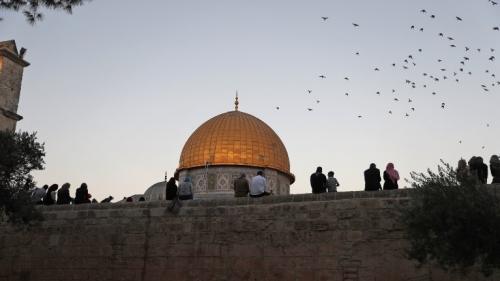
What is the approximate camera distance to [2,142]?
9719 millimetres

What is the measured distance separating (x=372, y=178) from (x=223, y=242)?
302 cm

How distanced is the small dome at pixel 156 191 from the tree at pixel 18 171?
2457 centimetres

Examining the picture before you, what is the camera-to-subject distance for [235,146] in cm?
2630

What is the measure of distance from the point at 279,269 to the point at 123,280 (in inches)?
123

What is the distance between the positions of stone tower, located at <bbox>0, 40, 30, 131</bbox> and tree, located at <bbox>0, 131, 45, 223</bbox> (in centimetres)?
1304

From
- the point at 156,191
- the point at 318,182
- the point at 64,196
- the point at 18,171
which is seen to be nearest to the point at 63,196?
the point at 64,196

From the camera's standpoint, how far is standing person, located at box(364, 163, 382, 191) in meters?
10.4

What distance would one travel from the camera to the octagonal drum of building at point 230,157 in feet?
84.7

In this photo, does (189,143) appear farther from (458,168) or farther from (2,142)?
(458,168)

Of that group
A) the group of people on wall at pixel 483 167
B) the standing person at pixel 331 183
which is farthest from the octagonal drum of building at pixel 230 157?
the group of people on wall at pixel 483 167

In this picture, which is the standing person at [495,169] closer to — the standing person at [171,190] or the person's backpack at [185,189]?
the person's backpack at [185,189]

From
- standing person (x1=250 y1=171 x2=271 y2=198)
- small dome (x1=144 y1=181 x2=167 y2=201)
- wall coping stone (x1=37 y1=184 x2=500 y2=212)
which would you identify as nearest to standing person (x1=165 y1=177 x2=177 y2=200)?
wall coping stone (x1=37 y1=184 x2=500 y2=212)

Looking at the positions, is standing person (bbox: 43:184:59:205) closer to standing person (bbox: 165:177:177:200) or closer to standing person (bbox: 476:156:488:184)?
standing person (bbox: 165:177:177:200)

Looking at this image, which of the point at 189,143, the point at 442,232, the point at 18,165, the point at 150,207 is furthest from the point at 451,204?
the point at 189,143
